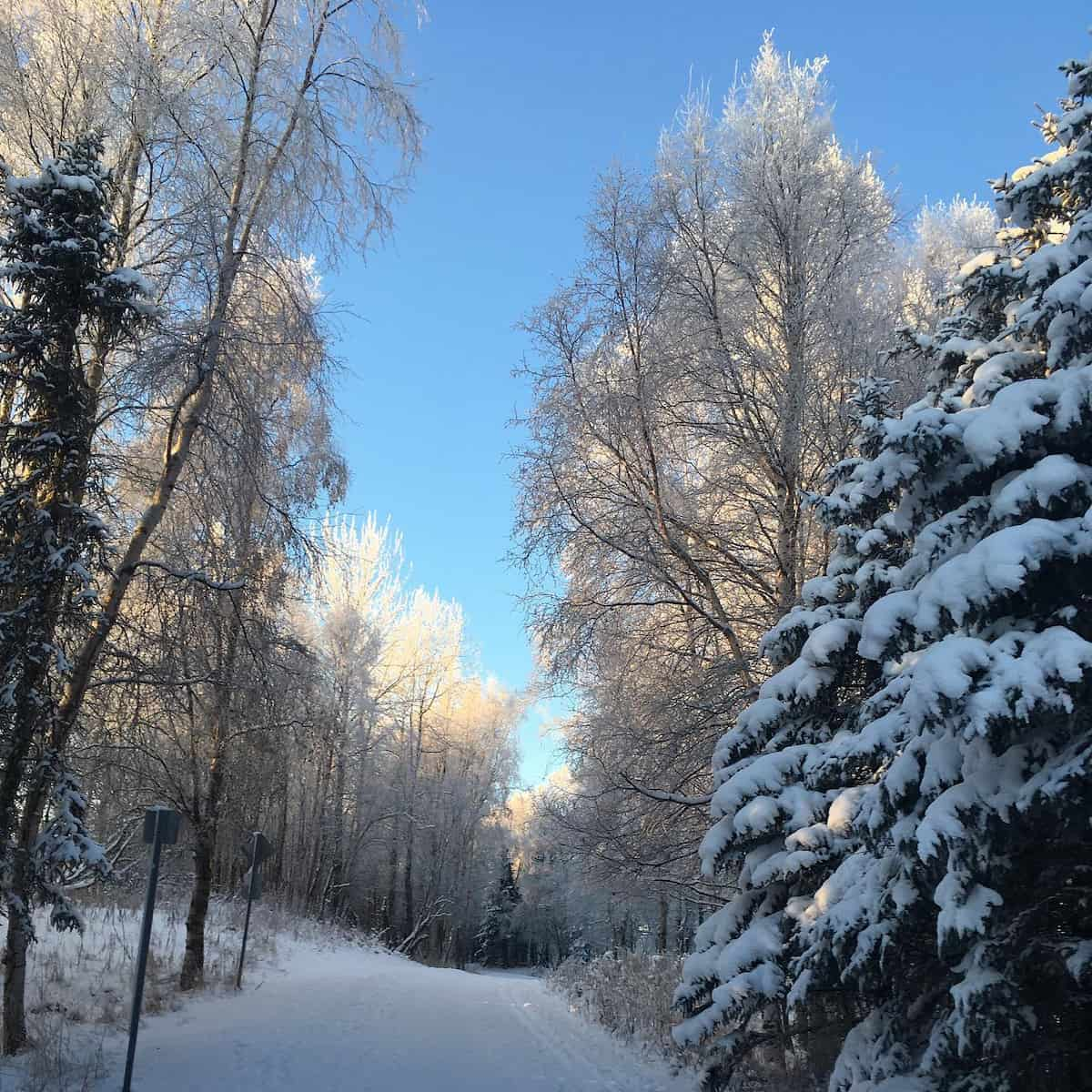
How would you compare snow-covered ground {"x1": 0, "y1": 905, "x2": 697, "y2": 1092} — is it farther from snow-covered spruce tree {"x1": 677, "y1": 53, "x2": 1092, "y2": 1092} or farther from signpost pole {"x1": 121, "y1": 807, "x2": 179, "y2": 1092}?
snow-covered spruce tree {"x1": 677, "y1": 53, "x2": 1092, "y2": 1092}

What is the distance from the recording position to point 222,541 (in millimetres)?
9688

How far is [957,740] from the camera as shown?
385 centimetres

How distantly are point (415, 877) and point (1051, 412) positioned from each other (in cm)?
4523

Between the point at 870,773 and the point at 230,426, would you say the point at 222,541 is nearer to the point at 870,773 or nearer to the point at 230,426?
the point at 230,426

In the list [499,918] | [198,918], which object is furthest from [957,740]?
[499,918]

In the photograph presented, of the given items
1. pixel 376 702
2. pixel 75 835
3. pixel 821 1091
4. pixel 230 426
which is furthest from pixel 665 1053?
pixel 376 702

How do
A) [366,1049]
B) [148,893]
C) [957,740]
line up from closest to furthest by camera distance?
[957,740], [148,893], [366,1049]

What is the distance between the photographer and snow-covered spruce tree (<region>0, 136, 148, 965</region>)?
657 cm

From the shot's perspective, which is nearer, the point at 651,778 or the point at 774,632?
the point at 774,632

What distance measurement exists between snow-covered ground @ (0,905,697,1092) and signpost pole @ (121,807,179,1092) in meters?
0.43

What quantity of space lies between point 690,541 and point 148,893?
6.59 m

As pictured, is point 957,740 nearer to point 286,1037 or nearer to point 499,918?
point 286,1037

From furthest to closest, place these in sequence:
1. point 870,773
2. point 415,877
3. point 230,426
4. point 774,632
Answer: point 415,877
point 230,426
point 774,632
point 870,773

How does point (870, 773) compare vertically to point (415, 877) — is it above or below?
above
